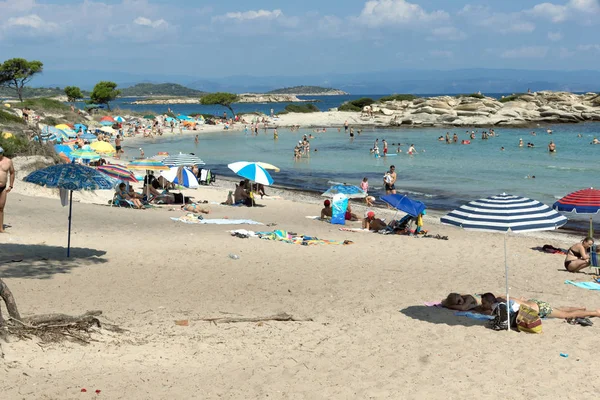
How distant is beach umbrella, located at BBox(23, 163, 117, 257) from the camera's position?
9.84 metres

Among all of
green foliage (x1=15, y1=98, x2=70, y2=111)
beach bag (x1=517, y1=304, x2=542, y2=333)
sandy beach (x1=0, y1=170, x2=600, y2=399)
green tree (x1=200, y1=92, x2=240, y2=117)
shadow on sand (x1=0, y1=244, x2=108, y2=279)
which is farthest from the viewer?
green tree (x1=200, y1=92, x2=240, y2=117)

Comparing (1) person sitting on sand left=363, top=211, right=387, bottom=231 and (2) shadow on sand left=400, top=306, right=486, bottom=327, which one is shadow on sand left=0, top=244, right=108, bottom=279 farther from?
(1) person sitting on sand left=363, top=211, right=387, bottom=231

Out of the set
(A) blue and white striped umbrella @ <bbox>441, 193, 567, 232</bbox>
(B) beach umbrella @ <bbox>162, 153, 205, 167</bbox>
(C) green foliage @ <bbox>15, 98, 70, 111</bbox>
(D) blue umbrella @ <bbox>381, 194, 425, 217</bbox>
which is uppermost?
(C) green foliage @ <bbox>15, 98, 70, 111</bbox>

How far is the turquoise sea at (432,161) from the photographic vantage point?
28.0 m

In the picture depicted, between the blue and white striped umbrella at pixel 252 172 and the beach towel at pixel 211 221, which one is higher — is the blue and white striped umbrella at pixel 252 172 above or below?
above

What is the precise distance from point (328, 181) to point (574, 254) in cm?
1935

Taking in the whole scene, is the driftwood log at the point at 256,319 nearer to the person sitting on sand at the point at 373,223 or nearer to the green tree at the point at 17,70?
the person sitting on sand at the point at 373,223

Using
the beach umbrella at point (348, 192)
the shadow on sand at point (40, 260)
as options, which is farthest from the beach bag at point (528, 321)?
the beach umbrella at point (348, 192)

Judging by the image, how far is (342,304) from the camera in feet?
29.9

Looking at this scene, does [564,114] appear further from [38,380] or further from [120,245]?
[38,380]

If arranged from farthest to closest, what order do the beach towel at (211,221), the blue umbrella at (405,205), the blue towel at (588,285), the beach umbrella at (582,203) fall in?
1. the beach towel at (211,221)
2. the blue umbrella at (405,205)
3. the beach umbrella at (582,203)
4. the blue towel at (588,285)

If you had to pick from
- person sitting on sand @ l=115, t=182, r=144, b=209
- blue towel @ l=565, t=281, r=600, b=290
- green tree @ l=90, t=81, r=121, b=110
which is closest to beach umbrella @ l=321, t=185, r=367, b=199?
person sitting on sand @ l=115, t=182, r=144, b=209

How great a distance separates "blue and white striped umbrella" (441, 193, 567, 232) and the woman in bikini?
3.66 metres

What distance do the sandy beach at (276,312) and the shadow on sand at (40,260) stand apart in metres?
0.04
